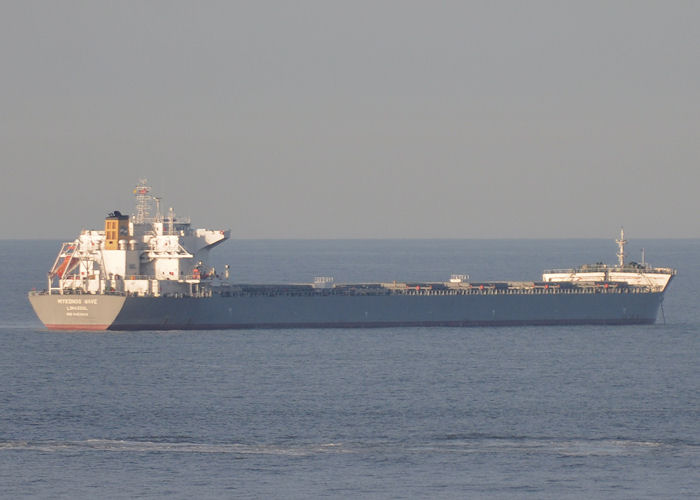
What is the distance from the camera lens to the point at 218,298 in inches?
3310

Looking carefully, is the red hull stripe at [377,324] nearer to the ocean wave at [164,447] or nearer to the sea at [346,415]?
the sea at [346,415]

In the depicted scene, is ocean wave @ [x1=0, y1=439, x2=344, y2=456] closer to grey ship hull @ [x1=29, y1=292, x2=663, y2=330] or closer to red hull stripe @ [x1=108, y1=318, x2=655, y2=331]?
grey ship hull @ [x1=29, y1=292, x2=663, y2=330]

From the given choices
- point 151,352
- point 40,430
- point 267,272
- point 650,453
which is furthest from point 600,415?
point 267,272

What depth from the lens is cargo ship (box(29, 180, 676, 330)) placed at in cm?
8206

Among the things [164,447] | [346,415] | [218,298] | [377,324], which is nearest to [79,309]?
[218,298]

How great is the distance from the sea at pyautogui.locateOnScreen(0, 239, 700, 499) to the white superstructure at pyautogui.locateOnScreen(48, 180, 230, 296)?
3.80m

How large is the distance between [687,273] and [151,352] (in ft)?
435

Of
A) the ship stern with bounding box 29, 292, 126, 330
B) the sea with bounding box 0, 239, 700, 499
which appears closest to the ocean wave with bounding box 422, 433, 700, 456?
the sea with bounding box 0, 239, 700, 499

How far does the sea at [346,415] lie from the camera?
44.1 metres

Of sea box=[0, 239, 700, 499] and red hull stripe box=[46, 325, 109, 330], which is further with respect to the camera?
red hull stripe box=[46, 325, 109, 330]

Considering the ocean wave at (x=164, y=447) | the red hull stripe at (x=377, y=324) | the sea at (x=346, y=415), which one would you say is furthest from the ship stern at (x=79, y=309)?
the ocean wave at (x=164, y=447)

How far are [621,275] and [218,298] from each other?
32.3 meters

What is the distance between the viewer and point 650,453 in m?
47.5

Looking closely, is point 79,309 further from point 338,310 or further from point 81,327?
point 338,310
